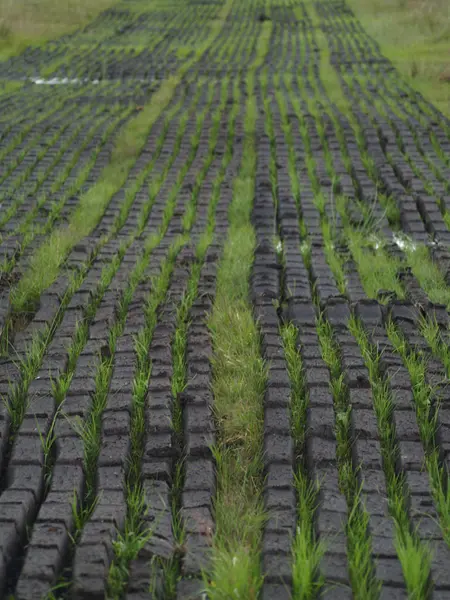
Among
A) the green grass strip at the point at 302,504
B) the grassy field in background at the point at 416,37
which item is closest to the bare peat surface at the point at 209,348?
the green grass strip at the point at 302,504

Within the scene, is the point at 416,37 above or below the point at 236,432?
below

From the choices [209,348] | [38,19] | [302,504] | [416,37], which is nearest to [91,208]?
[209,348]

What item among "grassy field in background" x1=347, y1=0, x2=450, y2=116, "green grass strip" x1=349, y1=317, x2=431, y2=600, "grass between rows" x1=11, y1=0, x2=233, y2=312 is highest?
"green grass strip" x1=349, y1=317, x2=431, y2=600

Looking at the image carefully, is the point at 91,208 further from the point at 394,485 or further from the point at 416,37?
the point at 416,37

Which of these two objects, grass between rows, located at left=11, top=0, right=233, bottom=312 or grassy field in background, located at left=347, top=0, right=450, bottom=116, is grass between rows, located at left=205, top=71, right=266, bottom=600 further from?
grassy field in background, located at left=347, top=0, right=450, bottom=116

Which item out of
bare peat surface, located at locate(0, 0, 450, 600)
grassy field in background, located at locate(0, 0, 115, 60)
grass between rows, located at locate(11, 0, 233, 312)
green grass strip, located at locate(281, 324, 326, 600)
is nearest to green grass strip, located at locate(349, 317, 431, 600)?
bare peat surface, located at locate(0, 0, 450, 600)

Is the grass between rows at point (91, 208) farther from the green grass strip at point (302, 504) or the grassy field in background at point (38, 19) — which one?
the grassy field in background at point (38, 19)

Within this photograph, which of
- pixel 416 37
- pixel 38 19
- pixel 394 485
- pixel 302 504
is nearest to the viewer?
pixel 302 504
